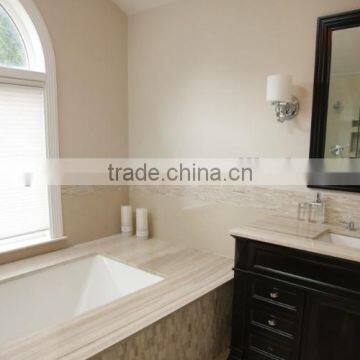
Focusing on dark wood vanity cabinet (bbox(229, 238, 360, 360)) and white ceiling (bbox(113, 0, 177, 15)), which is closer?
dark wood vanity cabinet (bbox(229, 238, 360, 360))

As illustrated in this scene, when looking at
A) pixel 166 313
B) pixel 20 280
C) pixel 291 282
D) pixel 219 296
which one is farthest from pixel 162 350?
pixel 20 280

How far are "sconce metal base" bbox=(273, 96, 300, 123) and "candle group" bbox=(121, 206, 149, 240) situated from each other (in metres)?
1.34

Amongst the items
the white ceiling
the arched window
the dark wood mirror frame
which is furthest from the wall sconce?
the arched window

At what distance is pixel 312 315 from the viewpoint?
1.62m

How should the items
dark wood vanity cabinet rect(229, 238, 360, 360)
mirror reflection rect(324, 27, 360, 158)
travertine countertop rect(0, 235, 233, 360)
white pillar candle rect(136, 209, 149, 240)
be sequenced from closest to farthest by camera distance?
travertine countertop rect(0, 235, 233, 360), dark wood vanity cabinet rect(229, 238, 360, 360), mirror reflection rect(324, 27, 360, 158), white pillar candle rect(136, 209, 149, 240)

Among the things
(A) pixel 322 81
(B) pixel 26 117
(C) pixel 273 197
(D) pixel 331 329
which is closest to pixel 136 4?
(B) pixel 26 117

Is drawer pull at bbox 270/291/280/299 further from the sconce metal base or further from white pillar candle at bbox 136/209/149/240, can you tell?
white pillar candle at bbox 136/209/149/240

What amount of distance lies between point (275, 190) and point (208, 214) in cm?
56

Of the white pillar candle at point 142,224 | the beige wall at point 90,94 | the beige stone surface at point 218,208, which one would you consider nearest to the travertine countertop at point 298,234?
the beige stone surface at point 218,208

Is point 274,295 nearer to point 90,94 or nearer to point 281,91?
point 281,91

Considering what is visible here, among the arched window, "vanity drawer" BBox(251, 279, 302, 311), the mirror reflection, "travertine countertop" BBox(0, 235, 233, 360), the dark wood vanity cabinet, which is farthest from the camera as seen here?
the arched window

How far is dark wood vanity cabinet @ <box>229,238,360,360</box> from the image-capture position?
1.51 metres

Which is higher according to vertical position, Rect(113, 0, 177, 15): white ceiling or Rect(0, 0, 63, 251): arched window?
Rect(113, 0, 177, 15): white ceiling

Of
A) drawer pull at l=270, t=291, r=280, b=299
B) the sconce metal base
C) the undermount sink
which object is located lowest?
drawer pull at l=270, t=291, r=280, b=299
